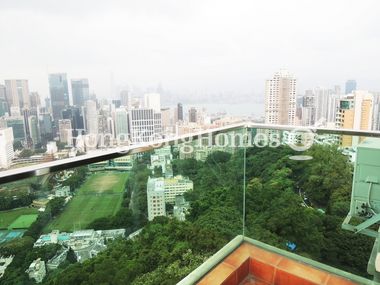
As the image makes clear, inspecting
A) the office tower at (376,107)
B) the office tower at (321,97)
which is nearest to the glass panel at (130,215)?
the office tower at (376,107)

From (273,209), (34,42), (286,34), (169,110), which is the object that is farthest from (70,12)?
(273,209)

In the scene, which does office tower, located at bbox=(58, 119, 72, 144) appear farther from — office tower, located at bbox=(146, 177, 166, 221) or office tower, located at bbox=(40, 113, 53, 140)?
office tower, located at bbox=(146, 177, 166, 221)

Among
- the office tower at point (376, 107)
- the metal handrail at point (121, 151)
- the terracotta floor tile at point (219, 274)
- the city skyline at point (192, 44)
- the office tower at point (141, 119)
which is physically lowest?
the terracotta floor tile at point (219, 274)

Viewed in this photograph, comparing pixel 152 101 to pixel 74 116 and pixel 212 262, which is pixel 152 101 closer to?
pixel 74 116

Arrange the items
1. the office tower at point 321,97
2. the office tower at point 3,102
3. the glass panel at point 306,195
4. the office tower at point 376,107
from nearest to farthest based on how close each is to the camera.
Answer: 1. the glass panel at point 306,195
2. the office tower at point 376,107
3. the office tower at point 321,97
4. the office tower at point 3,102

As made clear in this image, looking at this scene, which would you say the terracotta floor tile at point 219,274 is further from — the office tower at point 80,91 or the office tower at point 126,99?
the office tower at point 80,91

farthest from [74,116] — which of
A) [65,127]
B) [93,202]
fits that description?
[93,202]

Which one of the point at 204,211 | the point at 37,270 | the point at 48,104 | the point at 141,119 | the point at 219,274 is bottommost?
the point at 219,274
